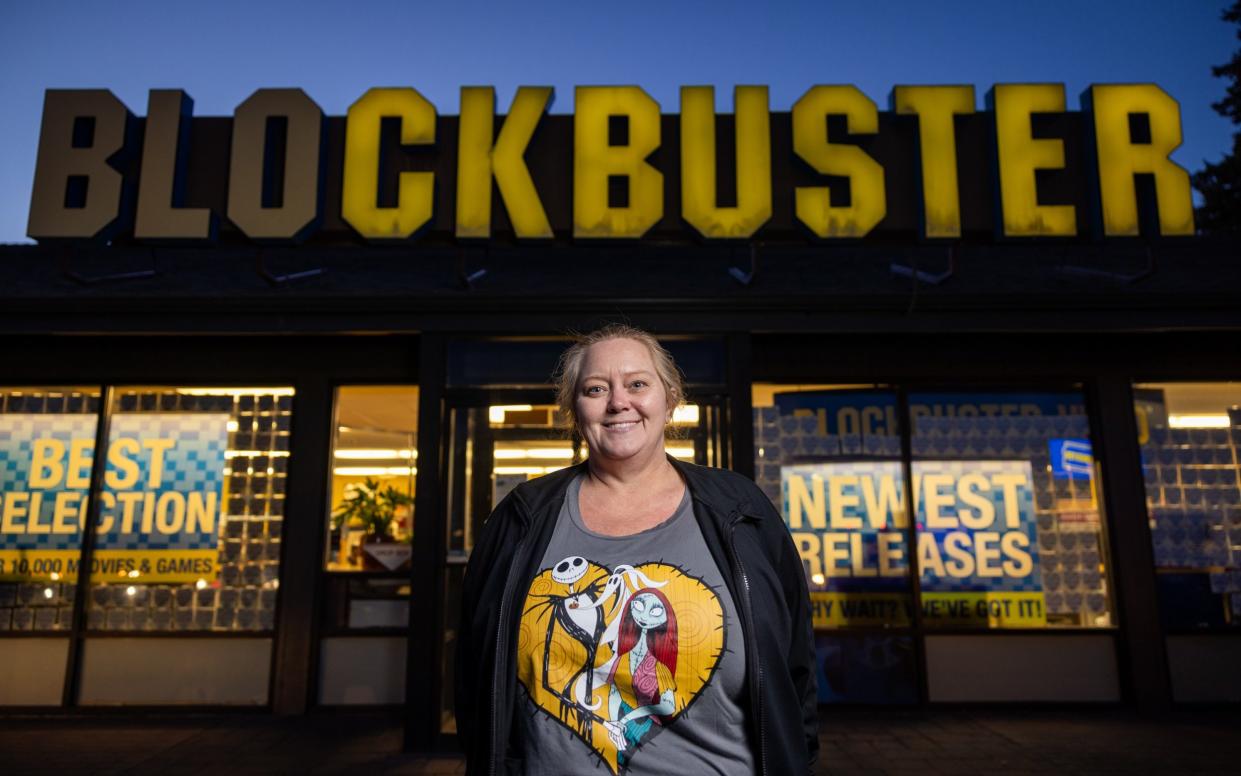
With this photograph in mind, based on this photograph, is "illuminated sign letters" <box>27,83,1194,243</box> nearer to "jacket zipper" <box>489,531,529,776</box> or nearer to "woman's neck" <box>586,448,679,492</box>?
"woman's neck" <box>586,448,679,492</box>

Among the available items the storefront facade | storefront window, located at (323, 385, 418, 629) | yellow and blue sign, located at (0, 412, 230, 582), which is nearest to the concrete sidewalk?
the storefront facade

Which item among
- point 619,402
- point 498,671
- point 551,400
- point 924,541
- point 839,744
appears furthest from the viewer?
point 924,541

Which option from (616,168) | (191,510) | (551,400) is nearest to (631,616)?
(551,400)

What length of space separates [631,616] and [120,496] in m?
7.11

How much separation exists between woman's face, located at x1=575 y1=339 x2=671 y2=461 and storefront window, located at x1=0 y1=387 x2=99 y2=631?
7063 mm

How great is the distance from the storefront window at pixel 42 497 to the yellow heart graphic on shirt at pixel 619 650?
7127 millimetres

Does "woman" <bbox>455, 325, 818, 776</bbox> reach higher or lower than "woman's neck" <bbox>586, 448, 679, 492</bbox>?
lower

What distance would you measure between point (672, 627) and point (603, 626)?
0.17 meters

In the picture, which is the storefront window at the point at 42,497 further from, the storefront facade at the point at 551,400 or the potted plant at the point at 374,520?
the potted plant at the point at 374,520

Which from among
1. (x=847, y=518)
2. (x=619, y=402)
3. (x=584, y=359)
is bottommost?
(x=847, y=518)

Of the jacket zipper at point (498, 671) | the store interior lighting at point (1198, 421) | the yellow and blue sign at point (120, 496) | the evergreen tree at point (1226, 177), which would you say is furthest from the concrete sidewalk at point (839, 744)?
the evergreen tree at point (1226, 177)

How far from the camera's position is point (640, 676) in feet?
5.87

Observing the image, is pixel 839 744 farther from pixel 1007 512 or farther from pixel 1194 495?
pixel 1194 495

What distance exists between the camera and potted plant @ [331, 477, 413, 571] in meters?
7.19
